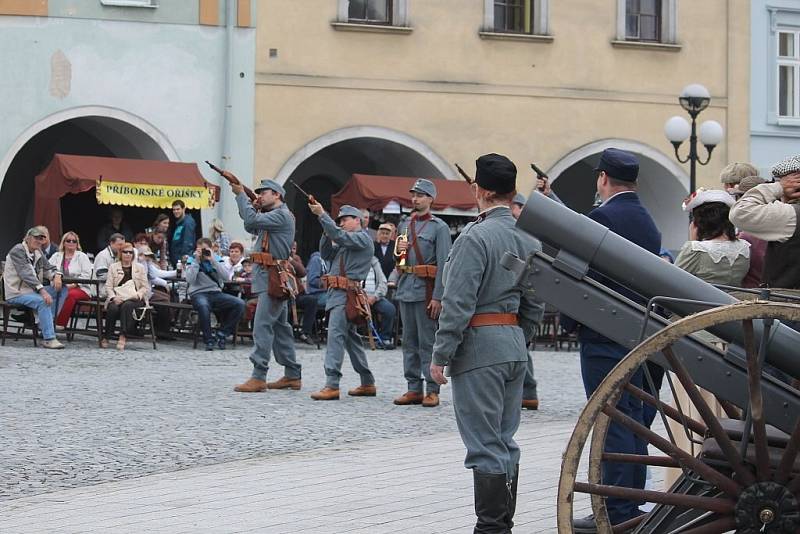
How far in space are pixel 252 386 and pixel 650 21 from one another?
16.3 m

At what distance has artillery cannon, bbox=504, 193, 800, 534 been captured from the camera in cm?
551

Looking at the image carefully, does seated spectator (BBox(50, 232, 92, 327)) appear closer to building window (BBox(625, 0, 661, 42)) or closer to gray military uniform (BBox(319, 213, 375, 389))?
gray military uniform (BBox(319, 213, 375, 389))

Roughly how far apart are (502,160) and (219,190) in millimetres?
17060

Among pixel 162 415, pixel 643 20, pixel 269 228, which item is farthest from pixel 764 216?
pixel 643 20

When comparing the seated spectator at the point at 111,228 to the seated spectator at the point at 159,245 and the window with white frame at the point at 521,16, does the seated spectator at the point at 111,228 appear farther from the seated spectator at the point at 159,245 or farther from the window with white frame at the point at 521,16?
the window with white frame at the point at 521,16

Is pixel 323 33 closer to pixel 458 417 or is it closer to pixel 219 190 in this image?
pixel 219 190

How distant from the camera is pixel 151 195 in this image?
23.6 metres

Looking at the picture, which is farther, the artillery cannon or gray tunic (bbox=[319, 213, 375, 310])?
gray tunic (bbox=[319, 213, 375, 310])

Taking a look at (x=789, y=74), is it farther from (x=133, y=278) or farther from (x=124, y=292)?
(x=124, y=292)

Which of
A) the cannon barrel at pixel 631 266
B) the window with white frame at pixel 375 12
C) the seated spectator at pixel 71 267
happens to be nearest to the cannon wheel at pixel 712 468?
the cannon barrel at pixel 631 266

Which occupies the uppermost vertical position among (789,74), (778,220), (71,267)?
(789,74)

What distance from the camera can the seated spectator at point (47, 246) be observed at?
1962cm

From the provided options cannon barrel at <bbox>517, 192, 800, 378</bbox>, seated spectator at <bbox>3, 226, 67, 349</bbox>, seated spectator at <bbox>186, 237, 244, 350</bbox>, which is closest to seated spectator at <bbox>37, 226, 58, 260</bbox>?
seated spectator at <bbox>3, 226, 67, 349</bbox>

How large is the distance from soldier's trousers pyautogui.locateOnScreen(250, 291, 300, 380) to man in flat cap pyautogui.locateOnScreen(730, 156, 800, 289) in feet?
26.3
